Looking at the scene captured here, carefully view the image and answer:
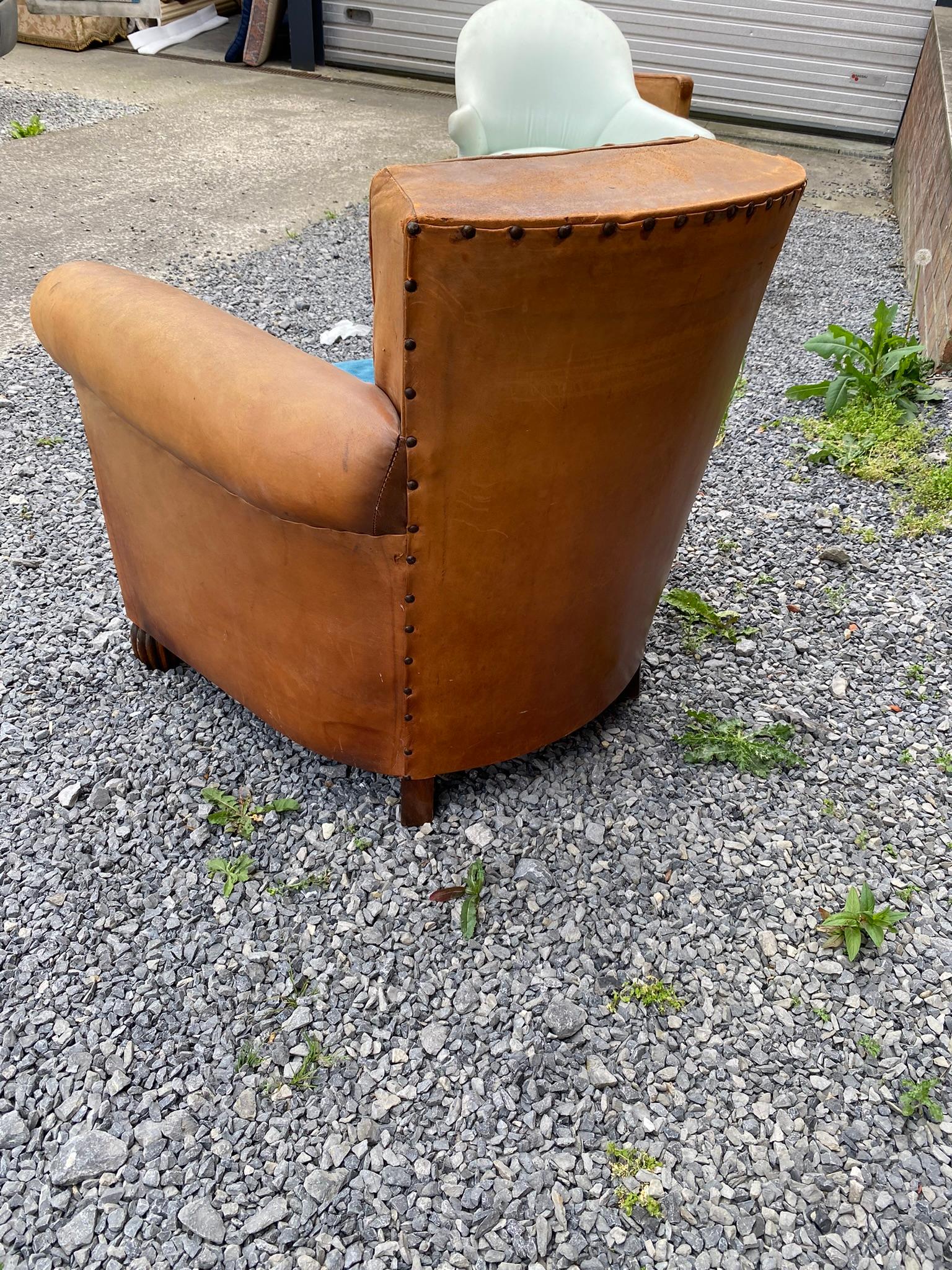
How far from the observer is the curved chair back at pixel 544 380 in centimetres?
110

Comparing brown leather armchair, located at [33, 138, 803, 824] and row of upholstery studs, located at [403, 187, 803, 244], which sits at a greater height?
row of upholstery studs, located at [403, 187, 803, 244]

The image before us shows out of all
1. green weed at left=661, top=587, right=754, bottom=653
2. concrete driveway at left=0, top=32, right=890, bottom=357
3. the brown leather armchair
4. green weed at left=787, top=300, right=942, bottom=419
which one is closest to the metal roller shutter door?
concrete driveway at left=0, top=32, right=890, bottom=357

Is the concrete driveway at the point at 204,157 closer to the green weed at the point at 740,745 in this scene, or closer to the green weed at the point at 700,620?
the green weed at the point at 700,620

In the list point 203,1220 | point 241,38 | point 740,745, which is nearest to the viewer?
point 203,1220

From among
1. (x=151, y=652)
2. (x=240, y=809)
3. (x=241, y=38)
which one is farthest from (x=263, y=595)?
(x=241, y=38)

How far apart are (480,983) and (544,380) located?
951mm

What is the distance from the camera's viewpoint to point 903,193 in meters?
5.28

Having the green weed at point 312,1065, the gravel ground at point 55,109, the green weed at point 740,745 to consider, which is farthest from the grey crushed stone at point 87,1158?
the gravel ground at point 55,109

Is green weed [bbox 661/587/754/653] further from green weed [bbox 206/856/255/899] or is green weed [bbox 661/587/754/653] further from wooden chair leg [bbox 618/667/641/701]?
green weed [bbox 206/856/255/899]

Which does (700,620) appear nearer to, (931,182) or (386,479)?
(386,479)

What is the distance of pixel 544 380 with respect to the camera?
3.94 ft

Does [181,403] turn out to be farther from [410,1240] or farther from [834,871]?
[834,871]

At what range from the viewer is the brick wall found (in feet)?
11.2

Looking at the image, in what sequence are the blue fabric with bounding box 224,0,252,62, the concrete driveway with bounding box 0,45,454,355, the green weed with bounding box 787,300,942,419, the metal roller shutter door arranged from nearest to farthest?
1. the green weed with bounding box 787,300,942,419
2. the concrete driveway with bounding box 0,45,454,355
3. the metal roller shutter door
4. the blue fabric with bounding box 224,0,252,62
